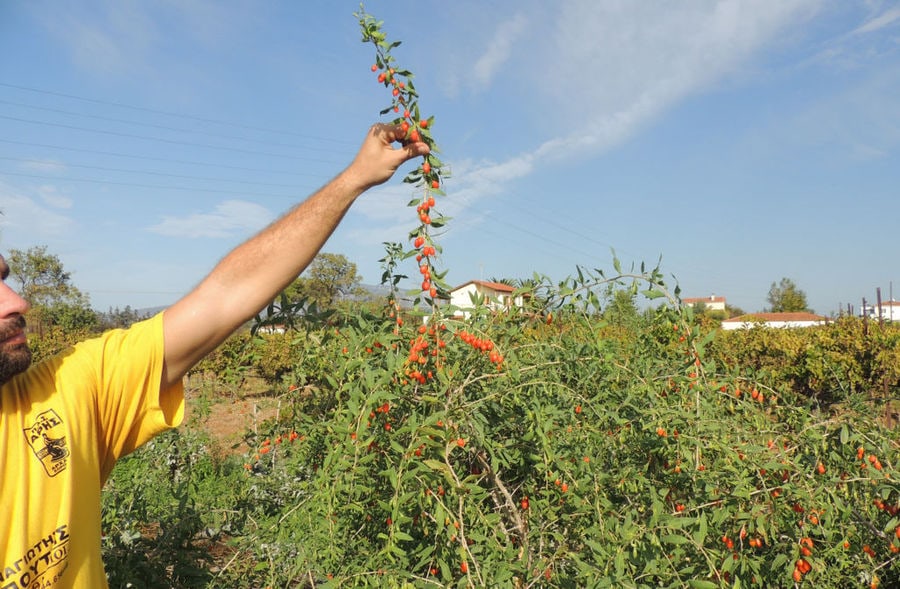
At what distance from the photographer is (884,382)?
816 centimetres

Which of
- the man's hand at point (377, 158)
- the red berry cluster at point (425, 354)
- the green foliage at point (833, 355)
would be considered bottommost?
the red berry cluster at point (425, 354)

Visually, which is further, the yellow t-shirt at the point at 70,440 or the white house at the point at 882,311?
the white house at the point at 882,311

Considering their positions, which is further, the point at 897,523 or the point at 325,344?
the point at 325,344

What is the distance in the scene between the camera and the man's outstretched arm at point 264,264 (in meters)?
1.35

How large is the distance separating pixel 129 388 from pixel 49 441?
0.20 meters

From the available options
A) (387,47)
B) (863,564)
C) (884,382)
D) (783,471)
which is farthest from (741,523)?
(884,382)

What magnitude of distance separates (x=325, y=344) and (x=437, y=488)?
71 cm

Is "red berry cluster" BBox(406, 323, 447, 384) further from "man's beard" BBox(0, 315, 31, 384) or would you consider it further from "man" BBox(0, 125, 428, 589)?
"man's beard" BBox(0, 315, 31, 384)

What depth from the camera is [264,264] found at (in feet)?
4.44

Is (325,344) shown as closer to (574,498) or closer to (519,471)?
(519,471)

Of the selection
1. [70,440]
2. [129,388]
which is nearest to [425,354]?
[129,388]

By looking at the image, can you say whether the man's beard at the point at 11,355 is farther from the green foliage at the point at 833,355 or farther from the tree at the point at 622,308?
the green foliage at the point at 833,355

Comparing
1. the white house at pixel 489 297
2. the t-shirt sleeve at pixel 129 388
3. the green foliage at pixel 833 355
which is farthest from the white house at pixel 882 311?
the t-shirt sleeve at pixel 129 388

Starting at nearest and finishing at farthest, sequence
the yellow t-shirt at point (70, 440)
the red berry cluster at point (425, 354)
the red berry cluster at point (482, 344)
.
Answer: the yellow t-shirt at point (70, 440)
the red berry cluster at point (425, 354)
the red berry cluster at point (482, 344)
